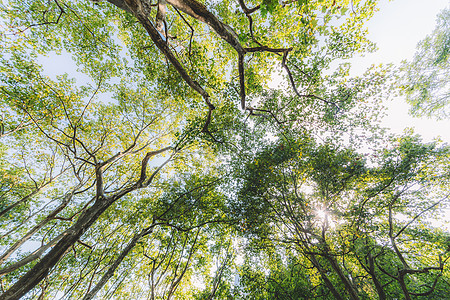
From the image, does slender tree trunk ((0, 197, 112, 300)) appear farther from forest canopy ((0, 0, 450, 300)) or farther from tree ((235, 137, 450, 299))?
tree ((235, 137, 450, 299))

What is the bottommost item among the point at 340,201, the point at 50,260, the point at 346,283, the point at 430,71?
the point at 50,260

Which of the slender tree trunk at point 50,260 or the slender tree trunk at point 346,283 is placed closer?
the slender tree trunk at point 50,260

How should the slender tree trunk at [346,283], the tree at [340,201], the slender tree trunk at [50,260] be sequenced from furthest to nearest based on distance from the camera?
the tree at [340,201] < the slender tree trunk at [346,283] < the slender tree trunk at [50,260]

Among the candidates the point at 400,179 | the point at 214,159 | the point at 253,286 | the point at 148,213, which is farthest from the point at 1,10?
the point at 400,179

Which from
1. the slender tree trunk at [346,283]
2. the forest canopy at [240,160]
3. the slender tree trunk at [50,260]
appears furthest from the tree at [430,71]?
the slender tree trunk at [50,260]

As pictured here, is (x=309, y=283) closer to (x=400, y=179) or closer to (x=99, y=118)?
(x=400, y=179)

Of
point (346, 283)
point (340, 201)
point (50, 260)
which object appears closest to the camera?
point (50, 260)

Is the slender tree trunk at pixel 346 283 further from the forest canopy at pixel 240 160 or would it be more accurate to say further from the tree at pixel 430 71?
the tree at pixel 430 71

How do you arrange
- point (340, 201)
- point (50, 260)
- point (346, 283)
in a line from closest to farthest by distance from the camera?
point (50, 260) → point (346, 283) → point (340, 201)

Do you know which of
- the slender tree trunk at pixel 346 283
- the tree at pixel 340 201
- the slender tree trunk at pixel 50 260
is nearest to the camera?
the slender tree trunk at pixel 50 260

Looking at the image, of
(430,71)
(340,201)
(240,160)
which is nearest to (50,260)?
(240,160)

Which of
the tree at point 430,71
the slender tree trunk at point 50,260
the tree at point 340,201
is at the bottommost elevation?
the slender tree trunk at point 50,260

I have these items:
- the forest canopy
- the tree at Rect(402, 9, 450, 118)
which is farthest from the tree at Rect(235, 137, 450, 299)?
the tree at Rect(402, 9, 450, 118)

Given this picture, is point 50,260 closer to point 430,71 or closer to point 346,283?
point 346,283
